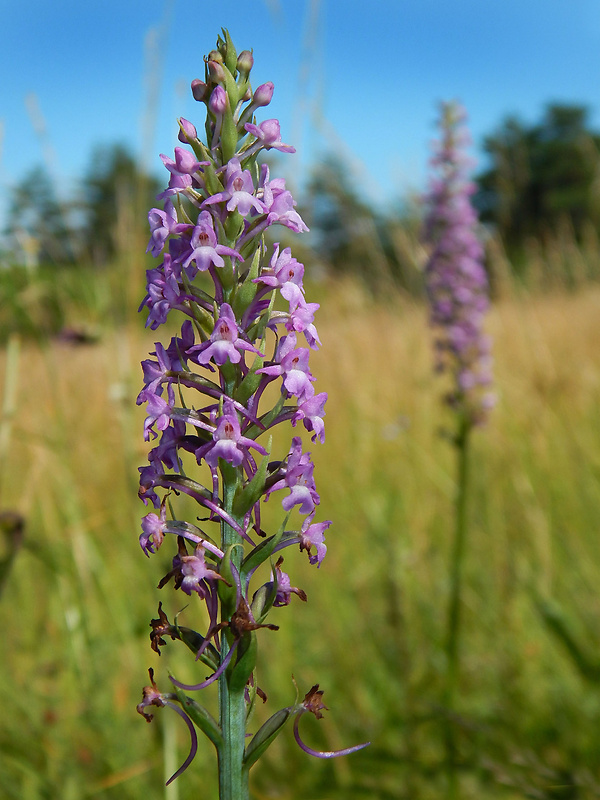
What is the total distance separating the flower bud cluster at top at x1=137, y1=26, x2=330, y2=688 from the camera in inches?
41.2

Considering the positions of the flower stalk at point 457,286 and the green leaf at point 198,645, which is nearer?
the green leaf at point 198,645

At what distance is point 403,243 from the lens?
16.1 ft

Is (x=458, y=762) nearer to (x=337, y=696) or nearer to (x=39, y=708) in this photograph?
(x=337, y=696)

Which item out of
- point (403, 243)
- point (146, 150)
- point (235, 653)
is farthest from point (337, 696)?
point (403, 243)

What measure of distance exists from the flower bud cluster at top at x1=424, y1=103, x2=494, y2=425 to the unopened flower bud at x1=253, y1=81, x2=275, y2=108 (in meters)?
2.94

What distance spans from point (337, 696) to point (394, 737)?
0.35 m

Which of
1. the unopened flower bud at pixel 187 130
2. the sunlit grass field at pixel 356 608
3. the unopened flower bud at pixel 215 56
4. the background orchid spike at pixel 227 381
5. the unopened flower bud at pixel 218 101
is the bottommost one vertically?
the sunlit grass field at pixel 356 608

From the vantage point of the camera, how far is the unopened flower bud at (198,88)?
45.6 inches

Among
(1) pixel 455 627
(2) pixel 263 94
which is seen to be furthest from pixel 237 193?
(1) pixel 455 627

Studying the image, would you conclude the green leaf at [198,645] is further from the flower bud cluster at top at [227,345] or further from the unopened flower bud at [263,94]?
the unopened flower bud at [263,94]

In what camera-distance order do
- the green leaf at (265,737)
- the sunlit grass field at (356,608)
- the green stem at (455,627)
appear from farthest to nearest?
the sunlit grass field at (356,608)
the green stem at (455,627)
the green leaf at (265,737)

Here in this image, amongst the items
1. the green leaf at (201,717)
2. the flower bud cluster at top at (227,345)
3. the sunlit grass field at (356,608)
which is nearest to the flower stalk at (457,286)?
the sunlit grass field at (356,608)

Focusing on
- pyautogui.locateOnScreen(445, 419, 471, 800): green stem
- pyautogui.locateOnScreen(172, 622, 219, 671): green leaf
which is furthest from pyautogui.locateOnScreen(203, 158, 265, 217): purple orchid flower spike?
pyautogui.locateOnScreen(445, 419, 471, 800): green stem

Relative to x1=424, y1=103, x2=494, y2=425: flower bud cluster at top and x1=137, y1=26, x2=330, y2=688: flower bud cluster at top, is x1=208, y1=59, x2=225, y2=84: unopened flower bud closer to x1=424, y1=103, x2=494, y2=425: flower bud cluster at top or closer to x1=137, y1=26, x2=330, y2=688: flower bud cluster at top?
x1=137, y1=26, x2=330, y2=688: flower bud cluster at top
